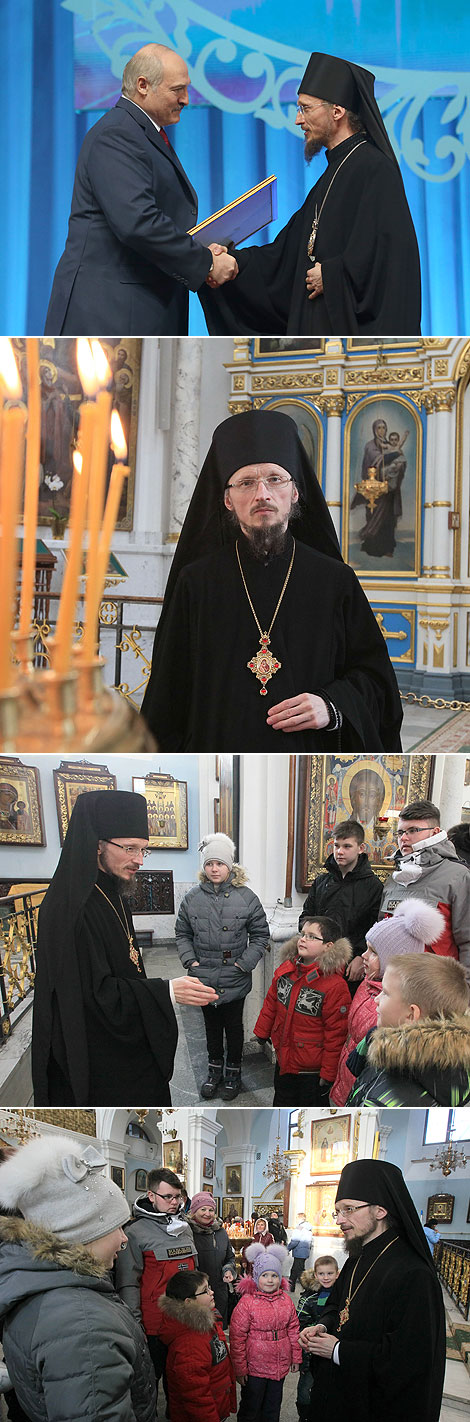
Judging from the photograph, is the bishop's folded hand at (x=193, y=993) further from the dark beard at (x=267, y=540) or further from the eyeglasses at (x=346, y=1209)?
the dark beard at (x=267, y=540)

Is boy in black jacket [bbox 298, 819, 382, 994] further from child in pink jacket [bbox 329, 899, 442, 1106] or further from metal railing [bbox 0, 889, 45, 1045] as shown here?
metal railing [bbox 0, 889, 45, 1045]

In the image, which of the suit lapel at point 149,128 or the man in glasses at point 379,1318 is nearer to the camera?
the man in glasses at point 379,1318

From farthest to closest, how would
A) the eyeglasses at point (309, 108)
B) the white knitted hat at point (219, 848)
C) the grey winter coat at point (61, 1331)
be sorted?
the eyeglasses at point (309, 108) < the white knitted hat at point (219, 848) < the grey winter coat at point (61, 1331)

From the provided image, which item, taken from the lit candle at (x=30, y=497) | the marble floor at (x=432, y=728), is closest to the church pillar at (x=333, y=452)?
the marble floor at (x=432, y=728)

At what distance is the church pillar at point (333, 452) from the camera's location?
2.69m

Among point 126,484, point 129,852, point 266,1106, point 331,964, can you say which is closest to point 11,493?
point 126,484

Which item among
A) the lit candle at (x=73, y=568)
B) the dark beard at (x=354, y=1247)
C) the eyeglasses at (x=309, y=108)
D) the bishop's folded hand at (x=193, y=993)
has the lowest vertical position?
the dark beard at (x=354, y=1247)

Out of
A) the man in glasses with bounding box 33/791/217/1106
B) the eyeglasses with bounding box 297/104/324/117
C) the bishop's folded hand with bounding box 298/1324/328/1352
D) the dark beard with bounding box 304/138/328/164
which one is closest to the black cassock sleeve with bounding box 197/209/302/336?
the dark beard with bounding box 304/138/328/164

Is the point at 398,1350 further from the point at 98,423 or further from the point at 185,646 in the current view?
the point at 98,423

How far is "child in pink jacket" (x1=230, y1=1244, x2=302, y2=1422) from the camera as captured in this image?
300 cm

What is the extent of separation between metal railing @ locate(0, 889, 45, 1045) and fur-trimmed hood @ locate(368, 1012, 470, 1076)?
0.89 meters

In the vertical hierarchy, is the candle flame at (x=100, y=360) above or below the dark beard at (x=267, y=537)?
above

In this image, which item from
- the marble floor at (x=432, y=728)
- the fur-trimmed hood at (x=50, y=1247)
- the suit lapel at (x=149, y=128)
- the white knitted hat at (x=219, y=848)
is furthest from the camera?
the suit lapel at (x=149, y=128)

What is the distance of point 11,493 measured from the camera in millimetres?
1299
